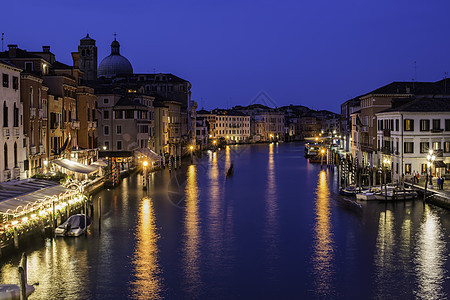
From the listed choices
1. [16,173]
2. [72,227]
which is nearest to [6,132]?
[16,173]

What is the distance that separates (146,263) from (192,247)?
2.57 m

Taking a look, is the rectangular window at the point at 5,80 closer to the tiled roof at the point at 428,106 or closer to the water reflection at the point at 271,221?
the water reflection at the point at 271,221

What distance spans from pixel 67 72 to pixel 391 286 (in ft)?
94.7

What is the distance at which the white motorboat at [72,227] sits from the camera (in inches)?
878

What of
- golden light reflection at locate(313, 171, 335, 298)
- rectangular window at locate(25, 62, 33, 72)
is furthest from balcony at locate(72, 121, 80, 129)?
golden light reflection at locate(313, 171, 335, 298)

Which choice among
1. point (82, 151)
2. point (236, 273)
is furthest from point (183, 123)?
point (236, 273)

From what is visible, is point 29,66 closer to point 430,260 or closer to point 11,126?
point 11,126

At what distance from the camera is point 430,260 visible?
19516mm

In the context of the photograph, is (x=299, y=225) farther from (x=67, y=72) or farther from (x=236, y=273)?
(x=67, y=72)

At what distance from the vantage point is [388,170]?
38.9 meters

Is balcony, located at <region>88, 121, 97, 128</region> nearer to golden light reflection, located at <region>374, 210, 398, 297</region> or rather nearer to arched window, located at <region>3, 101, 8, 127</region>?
arched window, located at <region>3, 101, 8, 127</region>

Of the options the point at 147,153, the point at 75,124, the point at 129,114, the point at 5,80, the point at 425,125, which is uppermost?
the point at 5,80

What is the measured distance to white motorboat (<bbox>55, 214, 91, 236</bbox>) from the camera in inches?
878

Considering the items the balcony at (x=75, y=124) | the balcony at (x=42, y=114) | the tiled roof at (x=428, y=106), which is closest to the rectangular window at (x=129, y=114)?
the balcony at (x=75, y=124)
